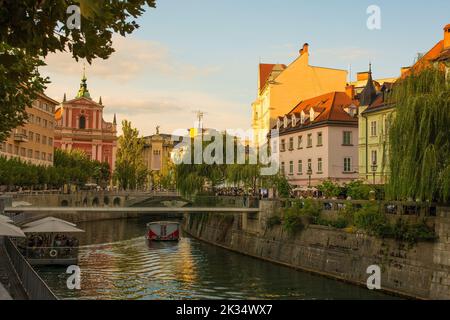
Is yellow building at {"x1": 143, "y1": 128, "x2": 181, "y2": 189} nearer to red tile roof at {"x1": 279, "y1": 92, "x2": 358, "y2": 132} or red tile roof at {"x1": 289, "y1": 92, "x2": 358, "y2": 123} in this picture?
red tile roof at {"x1": 279, "y1": 92, "x2": 358, "y2": 132}

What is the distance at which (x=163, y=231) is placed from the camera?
193 feet

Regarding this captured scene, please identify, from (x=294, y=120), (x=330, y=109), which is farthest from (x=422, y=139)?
(x=294, y=120)

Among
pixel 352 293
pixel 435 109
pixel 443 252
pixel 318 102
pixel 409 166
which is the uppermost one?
pixel 318 102

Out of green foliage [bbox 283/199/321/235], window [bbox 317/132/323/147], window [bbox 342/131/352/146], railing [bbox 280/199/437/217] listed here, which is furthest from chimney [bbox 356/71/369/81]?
railing [bbox 280/199/437/217]

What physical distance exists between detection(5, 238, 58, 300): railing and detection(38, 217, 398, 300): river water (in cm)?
665

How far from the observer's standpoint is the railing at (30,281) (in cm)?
1497

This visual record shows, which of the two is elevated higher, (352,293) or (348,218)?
(348,218)

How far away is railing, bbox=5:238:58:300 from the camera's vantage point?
15.0 m

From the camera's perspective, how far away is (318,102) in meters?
66.6

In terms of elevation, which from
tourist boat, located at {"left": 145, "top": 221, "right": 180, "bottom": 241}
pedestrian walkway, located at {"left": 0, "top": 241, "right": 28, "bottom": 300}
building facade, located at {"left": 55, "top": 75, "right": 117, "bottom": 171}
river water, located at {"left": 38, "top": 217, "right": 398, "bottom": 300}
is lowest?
river water, located at {"left": 38, "top": 217, "right": 398, "bottom": 300}
